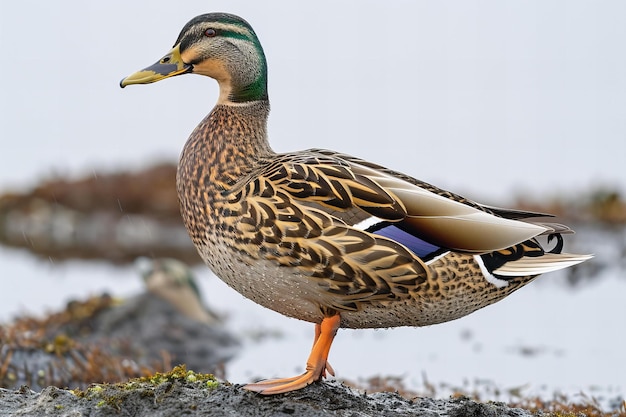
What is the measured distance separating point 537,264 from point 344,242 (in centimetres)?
108

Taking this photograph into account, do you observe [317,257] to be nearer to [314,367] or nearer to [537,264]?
[314,367]

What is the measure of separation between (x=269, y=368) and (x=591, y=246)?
7484 millimetres

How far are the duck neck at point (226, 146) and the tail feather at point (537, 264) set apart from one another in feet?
4.75

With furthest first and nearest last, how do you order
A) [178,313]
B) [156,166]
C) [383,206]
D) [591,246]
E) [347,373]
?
1. [156,166]
2. [591,246]
3. [178,313]
4. [347,373]
5. [383,206]

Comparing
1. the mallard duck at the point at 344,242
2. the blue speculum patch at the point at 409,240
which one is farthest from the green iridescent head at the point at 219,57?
the blue speculum patch at the point at 409,240

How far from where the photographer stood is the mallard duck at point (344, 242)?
4469 millimetres

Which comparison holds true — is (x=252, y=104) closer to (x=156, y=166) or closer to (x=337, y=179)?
(x=337, y=179)

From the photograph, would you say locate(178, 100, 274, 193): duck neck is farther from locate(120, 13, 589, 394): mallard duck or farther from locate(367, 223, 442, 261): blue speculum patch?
locate(367, 223, 442, 261): blue speculum patch

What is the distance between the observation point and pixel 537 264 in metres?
4.80

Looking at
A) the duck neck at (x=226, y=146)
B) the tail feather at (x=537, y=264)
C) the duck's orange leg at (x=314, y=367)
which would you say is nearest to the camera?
the duck's orange leg at (x=314, y=367)

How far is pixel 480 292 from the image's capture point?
15.5 feet

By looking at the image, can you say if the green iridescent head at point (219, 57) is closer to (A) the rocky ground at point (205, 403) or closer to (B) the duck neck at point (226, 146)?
(B) the duck neck at point (226, 146)

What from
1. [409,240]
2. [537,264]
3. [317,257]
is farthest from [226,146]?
[537,264]

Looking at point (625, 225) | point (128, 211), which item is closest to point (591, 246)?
point (625, 225)
